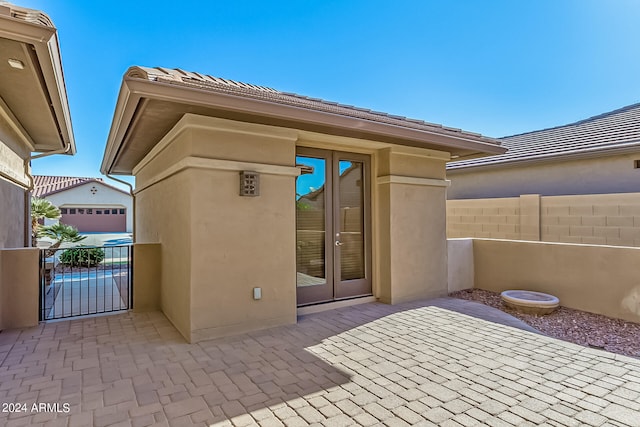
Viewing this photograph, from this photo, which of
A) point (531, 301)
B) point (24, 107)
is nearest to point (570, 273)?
point (531, 301)

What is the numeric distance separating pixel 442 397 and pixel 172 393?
8.60 feet

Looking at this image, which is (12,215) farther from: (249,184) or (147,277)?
(249,184)

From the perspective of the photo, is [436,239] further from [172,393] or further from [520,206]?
[172,393]

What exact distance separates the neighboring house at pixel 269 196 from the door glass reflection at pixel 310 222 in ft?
0.12

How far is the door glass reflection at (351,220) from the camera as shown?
21.7 ft

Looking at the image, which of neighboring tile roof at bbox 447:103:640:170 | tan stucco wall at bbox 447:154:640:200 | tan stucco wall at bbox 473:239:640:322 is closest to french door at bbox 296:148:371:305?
tan stucco wall at bbox 473:239:640:322

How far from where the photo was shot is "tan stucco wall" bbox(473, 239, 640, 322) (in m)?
5.76

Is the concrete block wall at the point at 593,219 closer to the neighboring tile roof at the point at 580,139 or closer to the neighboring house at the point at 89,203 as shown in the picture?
the neighboring tile roof at the point at 580,139

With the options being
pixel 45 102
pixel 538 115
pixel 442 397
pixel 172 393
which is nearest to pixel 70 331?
pixel 172 393

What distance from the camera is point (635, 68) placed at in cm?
1180

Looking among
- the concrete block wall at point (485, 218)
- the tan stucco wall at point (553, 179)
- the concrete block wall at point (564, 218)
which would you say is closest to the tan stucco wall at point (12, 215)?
the concrete block wall at point (485, 218)

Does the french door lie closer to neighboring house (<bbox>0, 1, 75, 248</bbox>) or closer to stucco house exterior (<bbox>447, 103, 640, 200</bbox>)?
neighboring house (<bbox>0, 1, 75, 248</bbox>)

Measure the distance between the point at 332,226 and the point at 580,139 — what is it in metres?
9.03

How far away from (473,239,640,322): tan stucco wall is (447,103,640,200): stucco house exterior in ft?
12.8
